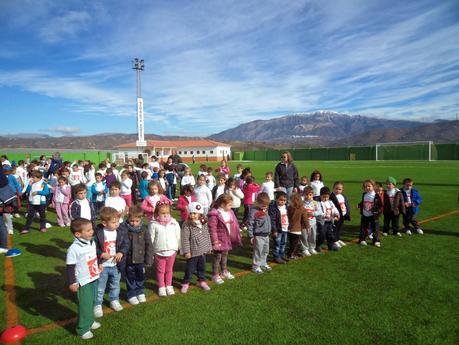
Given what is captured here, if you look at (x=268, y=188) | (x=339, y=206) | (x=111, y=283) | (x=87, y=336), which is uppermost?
(x=268, y=188)

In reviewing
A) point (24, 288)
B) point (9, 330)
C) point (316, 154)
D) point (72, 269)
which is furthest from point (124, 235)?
point (316, 154)

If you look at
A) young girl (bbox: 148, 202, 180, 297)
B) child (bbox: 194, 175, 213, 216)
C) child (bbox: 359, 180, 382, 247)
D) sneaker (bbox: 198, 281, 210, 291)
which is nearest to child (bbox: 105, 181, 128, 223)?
child (bbox: 194, 175, 213, 216)

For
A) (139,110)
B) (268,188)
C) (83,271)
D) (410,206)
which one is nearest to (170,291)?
(83,271)

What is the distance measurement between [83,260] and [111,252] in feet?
1.93

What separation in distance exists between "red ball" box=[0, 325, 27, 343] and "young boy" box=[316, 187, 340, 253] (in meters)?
5.25

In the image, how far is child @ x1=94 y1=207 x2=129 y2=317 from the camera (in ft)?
13.4

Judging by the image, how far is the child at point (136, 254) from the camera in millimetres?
4328

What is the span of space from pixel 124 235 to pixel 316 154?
205 ft

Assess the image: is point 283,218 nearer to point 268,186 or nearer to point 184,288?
point 184,288

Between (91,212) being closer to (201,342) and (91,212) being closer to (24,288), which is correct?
(24,288)

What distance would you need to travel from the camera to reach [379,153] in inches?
2121

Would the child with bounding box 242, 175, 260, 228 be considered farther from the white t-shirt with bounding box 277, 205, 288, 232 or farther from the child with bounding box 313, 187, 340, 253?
the white t-shirt with bounding box 277, 205, 288, 232

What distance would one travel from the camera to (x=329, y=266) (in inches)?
223

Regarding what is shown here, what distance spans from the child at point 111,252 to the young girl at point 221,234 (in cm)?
143
